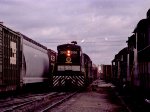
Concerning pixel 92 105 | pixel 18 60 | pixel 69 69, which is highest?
pixel 18 60

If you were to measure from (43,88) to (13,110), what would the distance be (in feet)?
62.9

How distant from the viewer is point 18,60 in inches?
797

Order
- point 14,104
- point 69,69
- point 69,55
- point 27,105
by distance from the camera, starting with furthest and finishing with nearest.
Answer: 1. point 69,55
2. point 69,69
3. point 14,104
4. point 27,105

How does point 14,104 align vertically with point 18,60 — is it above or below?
below

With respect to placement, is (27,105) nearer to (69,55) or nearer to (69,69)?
(69,69)

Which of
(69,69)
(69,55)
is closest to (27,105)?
(69,69)

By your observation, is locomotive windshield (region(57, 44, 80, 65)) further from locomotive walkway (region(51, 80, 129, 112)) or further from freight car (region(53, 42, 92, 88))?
locomotive walkway (region(51, 80, 129, 112))

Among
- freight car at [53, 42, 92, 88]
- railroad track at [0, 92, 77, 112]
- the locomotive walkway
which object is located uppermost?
freight car at [53, 42, 92, 88]

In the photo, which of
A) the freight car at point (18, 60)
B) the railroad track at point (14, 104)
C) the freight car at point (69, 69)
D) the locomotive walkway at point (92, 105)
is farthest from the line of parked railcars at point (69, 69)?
the railroad track at point (14, 104)

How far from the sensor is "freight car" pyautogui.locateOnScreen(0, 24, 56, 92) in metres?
17.1

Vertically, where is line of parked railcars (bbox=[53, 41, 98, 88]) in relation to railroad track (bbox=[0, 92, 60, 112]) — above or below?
above

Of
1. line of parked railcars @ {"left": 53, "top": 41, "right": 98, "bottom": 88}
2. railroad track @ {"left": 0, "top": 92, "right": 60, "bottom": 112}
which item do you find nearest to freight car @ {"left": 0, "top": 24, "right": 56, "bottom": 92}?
railroad track @ {"left": 0, "top": 92, "right": 60, "bottom": 112}

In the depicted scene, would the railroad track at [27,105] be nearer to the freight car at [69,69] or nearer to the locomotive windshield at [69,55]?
the freight car at [69,69]

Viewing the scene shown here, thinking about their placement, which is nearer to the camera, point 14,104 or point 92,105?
point 14,104
